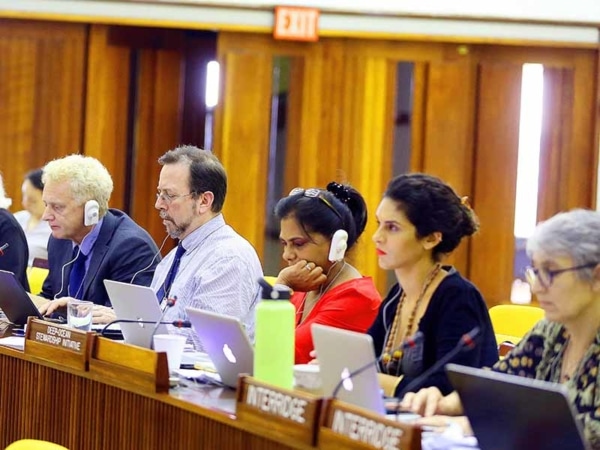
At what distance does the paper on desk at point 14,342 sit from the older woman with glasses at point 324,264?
757 mm

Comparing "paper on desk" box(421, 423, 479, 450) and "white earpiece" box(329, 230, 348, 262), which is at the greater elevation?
"white earpiece" box(329, 230, 348, 262)

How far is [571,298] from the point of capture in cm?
211

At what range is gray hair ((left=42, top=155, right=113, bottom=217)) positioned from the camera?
13.0 ft

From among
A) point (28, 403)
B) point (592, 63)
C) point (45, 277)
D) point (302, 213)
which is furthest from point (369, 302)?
point (592, 63)

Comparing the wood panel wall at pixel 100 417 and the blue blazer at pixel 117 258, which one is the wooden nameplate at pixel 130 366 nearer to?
the wood panel wall at pixel 100 417

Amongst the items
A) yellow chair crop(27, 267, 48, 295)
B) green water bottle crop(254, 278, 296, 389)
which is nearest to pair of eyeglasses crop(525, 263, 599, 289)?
green water bottle crop(254, 278, 296, 389)

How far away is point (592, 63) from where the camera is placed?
6258mm

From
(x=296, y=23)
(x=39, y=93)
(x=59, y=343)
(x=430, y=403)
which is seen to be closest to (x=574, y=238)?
(x=430, y=403)

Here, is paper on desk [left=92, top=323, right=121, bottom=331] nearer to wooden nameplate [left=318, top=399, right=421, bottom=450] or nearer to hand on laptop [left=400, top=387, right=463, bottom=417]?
hand on laptop [left=400, top=387, right=463, bottom=417]

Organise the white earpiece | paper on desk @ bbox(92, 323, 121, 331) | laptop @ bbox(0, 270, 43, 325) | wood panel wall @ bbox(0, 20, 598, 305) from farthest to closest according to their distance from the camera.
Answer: wood panel wall @ bbox(0, 20, 598, 305) < laptop @ bbox(0, 270, 43, 325) < paper on desk @ bbox(92, 323, 121, 331) < the white earpiece

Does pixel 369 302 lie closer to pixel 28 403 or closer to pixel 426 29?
pixel 28 403

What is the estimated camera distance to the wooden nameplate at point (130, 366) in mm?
2414

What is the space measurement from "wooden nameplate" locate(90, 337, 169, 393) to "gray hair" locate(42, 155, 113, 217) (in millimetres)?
1376

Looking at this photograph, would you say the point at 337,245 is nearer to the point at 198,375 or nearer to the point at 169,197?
the point at 198,375
